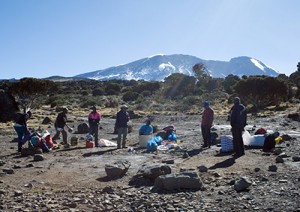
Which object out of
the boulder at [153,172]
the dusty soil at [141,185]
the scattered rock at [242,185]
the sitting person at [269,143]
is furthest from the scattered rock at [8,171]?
the sitting person at [269,143]

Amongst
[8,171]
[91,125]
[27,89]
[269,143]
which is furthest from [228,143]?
[27,89]

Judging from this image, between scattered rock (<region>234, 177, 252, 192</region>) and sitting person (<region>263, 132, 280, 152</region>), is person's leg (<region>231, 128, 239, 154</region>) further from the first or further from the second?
scattered rock (<region>234, 177, 252, 192</region>)

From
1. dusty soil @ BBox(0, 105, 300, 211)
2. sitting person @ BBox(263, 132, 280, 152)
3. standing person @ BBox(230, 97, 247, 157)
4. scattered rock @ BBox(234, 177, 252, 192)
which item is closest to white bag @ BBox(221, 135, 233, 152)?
dusty soil @ BBox(0, 105, 300, 211)

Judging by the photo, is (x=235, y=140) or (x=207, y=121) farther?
(x=207, y=121)

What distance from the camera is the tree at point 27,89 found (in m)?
41.9

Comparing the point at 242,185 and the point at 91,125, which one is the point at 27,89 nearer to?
the point at 91,125

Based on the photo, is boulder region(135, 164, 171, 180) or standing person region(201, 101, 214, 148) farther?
A: standing person region(201, 101, 214, 148)

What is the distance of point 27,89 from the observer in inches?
1673

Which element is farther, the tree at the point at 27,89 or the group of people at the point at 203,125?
the tree at the point at 27,89

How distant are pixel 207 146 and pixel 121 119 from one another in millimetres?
3455

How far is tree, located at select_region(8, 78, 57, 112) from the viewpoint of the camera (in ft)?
138

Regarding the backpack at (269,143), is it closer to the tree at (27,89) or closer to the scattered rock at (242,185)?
the scattered rock at (242,185)

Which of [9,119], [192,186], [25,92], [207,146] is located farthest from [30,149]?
[25,92]

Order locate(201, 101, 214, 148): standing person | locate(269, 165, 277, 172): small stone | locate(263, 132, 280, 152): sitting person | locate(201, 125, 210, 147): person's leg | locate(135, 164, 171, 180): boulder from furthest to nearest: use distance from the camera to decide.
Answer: locate(201, 125, 210, 147): person's leg → locate(201, 101, 214, 148): standing person → locate(263, 132, 280, 152): sitting person → locate(269, 165, 277, 172): small stone → locate(135, 164, 171, 180): boulder
